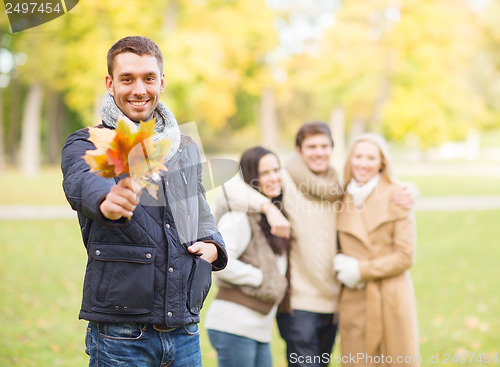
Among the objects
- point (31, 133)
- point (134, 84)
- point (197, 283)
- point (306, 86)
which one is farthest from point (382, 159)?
point (31, 133)

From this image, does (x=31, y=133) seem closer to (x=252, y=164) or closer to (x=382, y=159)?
(x=252, y=164)

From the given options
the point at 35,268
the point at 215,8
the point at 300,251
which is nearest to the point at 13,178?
the point at 215,8

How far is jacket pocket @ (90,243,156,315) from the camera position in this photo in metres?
1.93

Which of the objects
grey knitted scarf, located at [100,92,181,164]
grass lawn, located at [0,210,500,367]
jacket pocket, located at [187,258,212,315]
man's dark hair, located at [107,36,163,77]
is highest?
man's dark hair, located at [107,36,163,77]

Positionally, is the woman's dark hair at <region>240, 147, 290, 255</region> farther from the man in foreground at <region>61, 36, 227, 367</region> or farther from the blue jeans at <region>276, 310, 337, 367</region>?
the man in foreground at <region>61, 36, 227, 367</region>

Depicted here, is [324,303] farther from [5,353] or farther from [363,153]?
[5,353]

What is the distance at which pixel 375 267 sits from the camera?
11.5 feet

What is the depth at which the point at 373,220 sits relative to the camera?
359 cm

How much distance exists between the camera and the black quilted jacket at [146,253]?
6.32 ft

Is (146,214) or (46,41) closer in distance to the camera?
(146,214)

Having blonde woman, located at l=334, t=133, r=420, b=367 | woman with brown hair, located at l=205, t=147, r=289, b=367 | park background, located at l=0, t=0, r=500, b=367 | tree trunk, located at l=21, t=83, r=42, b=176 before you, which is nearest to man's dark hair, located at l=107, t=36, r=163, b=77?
woman with brown hair, located at l=205, t=147, r=289, b=367

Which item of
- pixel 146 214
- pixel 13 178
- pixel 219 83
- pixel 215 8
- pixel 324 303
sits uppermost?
pixel 215 8

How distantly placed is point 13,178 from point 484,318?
19.9 meters

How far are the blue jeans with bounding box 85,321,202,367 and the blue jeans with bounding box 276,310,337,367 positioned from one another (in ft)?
5.12
